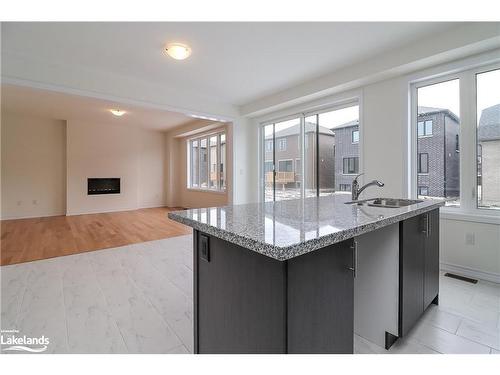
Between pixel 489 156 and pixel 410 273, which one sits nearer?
pixel 410 273

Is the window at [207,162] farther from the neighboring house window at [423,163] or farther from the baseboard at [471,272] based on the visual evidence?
the baseboard at [471,272]

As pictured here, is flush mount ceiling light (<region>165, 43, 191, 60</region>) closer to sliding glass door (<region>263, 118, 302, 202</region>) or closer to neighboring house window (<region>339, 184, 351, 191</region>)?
sliding glass door (<region>263, 118, 302, 202</region>)

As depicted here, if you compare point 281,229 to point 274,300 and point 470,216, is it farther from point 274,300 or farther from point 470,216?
point 470,216

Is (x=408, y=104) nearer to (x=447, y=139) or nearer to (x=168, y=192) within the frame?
(x=447, y=139)

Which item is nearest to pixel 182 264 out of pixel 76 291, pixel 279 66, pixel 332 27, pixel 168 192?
pixel 76 291

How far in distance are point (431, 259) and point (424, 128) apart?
198cm

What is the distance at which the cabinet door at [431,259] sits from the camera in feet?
6.23

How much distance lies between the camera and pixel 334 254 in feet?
3.54

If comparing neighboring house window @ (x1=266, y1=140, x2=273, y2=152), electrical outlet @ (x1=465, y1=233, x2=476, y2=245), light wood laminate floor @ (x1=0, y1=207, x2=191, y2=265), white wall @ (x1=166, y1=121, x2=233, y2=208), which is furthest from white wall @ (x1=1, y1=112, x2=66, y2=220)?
electrical outlet @ (x1=465, y1=233, x2=476, y2=245)

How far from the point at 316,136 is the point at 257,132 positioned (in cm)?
149

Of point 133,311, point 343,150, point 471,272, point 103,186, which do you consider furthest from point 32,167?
point 471,272

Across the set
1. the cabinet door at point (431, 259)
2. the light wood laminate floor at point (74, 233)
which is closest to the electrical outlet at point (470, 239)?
the cabinet door at point (431, 259)

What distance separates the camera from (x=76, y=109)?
5754 millimetres

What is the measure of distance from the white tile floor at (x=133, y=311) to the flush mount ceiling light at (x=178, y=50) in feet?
8.41
